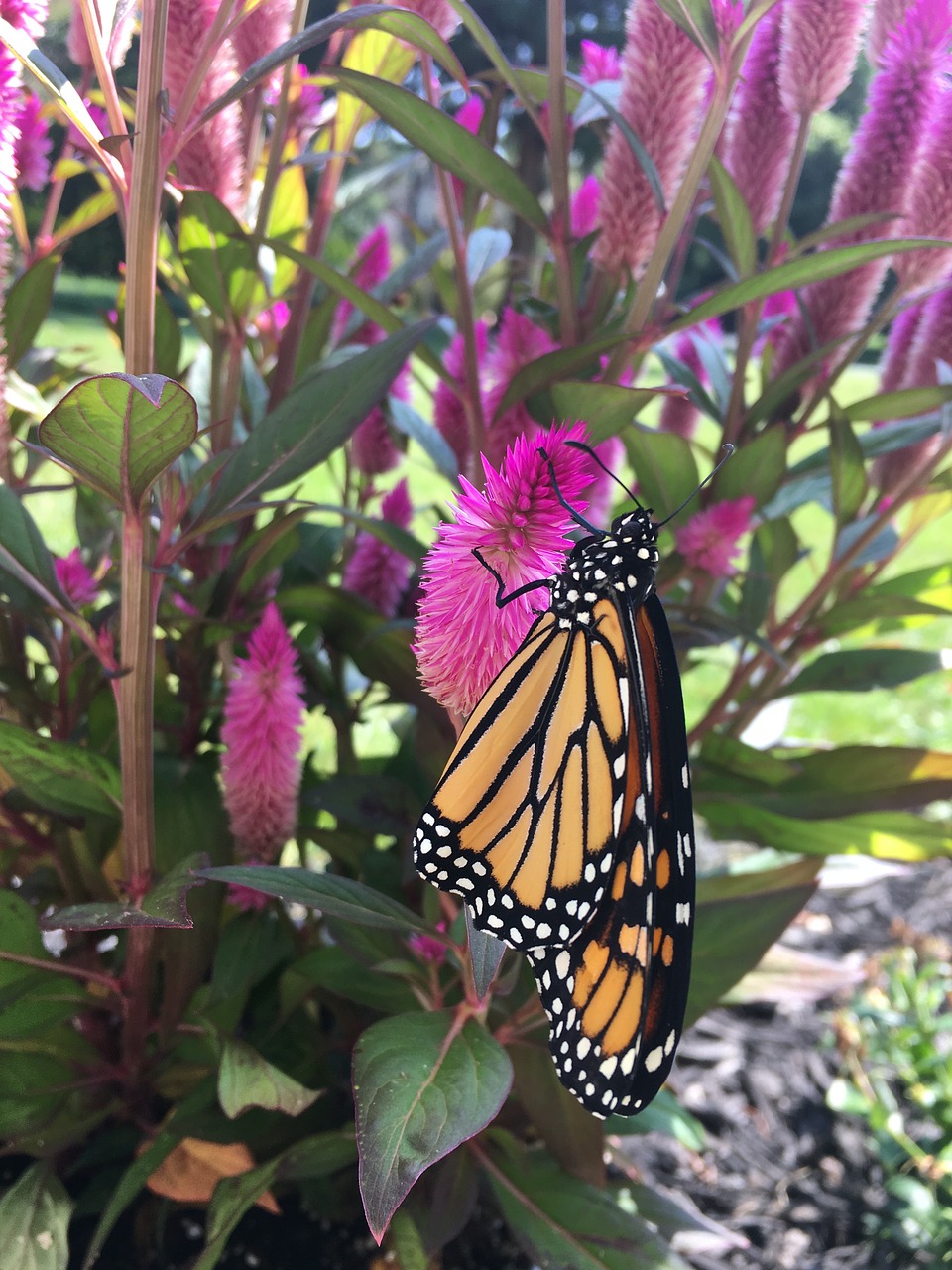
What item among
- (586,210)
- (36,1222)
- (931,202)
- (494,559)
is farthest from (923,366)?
(36,1222)

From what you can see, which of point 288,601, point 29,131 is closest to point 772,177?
point 288,601

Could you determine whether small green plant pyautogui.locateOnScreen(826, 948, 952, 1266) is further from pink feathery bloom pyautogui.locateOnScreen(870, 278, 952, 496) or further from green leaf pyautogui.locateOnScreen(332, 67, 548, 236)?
green leaf pyautogui.locateOnScreen(332, 67, 548, 236)

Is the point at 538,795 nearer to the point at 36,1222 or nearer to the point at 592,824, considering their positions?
the point at 592,824

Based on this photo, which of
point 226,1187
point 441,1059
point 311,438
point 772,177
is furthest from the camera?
point 772,177

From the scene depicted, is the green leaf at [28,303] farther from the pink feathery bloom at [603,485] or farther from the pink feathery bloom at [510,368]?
the pink feathery bloom at [603,485]

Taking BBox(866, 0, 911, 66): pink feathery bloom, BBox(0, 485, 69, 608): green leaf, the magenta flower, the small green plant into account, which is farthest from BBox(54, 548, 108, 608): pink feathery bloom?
the small green plant

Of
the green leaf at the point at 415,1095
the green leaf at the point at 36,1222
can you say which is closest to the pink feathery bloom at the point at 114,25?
the green leaf at the point at 415,1095

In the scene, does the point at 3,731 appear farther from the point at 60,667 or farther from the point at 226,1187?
the point at 226,1187
